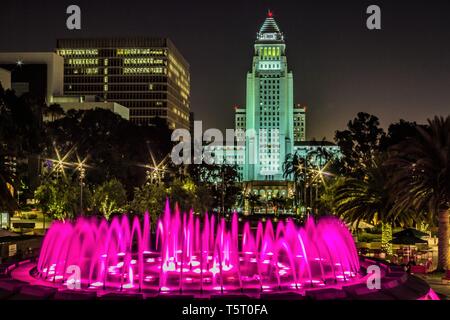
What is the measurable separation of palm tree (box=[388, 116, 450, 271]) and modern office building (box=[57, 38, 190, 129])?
118 m

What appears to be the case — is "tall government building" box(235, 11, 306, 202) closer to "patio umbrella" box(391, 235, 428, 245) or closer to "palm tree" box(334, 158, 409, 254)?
"palm tree" box(334, 158, 409, 254)

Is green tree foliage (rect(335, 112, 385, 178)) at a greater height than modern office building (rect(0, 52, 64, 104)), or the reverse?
modern office building (rect(0, 52, 64, 104))

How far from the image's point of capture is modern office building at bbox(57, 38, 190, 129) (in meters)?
145

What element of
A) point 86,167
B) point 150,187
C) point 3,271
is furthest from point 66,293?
point 86,167

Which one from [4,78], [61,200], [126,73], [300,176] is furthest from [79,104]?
[61,200]

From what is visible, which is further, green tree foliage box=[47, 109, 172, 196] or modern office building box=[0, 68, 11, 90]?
modern office building box=[0, 68, 11, 90]

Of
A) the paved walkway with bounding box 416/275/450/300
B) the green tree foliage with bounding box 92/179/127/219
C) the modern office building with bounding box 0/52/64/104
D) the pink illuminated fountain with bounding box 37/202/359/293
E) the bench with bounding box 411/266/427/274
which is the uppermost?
the modern office building with bounding box 0/52/64/104

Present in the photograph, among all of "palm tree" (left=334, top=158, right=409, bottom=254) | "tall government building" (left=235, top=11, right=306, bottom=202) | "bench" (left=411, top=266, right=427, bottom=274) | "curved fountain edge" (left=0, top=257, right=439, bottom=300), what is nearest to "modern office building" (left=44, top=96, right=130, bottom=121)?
"palm tree" (left=334, top=158, right=409, bottom=254)

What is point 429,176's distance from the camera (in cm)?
2792

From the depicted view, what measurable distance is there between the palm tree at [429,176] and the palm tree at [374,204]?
2.65 meters

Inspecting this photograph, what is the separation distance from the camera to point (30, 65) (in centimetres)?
9950

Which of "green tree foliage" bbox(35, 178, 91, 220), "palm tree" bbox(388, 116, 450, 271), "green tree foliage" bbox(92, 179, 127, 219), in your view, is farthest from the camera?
"green tree foliage" bbox(92, 179, 127, 219)
